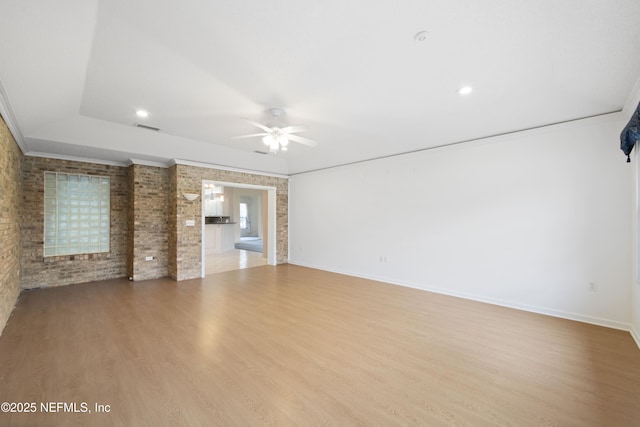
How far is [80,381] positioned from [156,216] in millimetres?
4122

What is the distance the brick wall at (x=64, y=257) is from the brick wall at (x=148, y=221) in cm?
30

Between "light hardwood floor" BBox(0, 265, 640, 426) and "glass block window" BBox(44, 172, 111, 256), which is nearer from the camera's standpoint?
"light hardwood floor" BBox(0, 265, 640, 426)

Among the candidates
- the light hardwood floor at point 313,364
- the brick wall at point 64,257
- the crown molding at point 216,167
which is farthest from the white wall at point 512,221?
the brick wall at point 64,257

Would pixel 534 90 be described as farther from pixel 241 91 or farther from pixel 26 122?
pixel 26 122

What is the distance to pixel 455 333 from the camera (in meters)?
3.16

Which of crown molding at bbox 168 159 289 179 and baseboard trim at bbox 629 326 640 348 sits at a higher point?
crown molding at bbox 168 159 289 179

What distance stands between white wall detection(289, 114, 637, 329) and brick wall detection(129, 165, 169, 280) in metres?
4.34

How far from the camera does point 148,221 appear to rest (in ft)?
18.5

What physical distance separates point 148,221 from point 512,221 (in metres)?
6.89

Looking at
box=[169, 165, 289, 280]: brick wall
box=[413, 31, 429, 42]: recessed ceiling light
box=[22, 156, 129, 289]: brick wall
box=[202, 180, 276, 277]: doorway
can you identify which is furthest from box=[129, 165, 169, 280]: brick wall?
box=[413, 31, 429, 42]: recessed ceiling light

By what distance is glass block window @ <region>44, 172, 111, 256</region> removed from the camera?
494cm

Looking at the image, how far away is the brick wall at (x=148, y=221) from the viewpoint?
18.0ft

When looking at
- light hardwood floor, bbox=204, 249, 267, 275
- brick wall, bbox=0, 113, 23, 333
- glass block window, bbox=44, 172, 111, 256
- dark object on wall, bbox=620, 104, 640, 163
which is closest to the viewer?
dark object on wall, bbox=620, 104, 640, 163

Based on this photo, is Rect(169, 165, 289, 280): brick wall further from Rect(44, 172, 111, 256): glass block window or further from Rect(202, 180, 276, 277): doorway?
Rect(44, 172, 111, 256): glass block window
